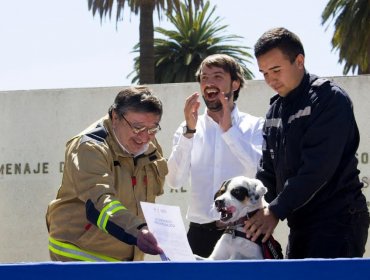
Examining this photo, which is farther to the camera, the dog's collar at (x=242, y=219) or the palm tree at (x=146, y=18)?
the palm tree at (x=146, y=18)

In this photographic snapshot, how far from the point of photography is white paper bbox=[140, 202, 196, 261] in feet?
11.6

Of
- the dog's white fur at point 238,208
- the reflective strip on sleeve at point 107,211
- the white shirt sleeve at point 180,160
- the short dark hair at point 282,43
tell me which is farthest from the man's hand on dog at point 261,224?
the white shirt sleeve at point 180,160

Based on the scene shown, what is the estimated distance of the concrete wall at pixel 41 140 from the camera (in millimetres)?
9773

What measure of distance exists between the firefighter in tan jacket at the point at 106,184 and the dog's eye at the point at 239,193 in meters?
0.39

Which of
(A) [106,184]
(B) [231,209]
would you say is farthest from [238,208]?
(A) [106,184]

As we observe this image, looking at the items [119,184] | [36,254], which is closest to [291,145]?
[119,184]

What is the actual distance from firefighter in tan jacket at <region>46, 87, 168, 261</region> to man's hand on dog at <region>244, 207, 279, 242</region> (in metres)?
0.48

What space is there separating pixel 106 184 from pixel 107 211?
0.15 meters

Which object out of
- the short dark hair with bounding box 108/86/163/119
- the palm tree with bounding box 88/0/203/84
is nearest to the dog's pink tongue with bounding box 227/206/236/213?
the short dark hair with bounding box 108/86/163/119

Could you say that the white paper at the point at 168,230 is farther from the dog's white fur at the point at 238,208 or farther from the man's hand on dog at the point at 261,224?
the dog's white fur at the point at 238,208

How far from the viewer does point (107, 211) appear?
12.6 ft

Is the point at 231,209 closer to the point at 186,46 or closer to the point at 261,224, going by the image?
the point at 261,224

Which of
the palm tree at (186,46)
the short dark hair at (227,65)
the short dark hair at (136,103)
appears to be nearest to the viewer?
the short dark hair at (136,103)

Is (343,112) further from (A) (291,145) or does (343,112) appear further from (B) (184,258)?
(B) (184,258)
